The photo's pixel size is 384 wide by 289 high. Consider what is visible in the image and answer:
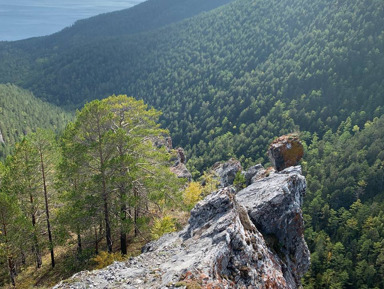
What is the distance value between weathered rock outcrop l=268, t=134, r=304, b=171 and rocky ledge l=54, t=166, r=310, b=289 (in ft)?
79.5

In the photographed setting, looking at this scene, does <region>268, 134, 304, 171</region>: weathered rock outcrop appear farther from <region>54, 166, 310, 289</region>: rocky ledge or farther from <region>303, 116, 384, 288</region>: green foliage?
<region>303, 116, 384, 288</region>: green foliage

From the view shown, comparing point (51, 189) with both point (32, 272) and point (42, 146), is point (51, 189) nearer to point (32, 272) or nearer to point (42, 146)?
point (42, 146)

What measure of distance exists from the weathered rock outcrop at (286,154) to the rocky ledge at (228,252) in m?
24.2

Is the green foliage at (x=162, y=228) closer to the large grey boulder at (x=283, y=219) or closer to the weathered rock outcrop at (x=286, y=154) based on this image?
the large grey boulder at (x=283, y=219)

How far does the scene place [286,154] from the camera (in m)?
47.0

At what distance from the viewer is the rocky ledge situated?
1345cm

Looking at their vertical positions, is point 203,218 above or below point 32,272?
above

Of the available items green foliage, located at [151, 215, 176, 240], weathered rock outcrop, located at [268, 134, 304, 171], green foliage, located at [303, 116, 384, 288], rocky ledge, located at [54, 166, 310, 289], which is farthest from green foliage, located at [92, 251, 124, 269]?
green foliage, located at [303, 116, 384, 288]

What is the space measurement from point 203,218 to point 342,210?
393ft

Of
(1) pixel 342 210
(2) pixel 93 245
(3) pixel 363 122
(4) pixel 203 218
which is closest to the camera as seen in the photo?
(4) pixel 203 218

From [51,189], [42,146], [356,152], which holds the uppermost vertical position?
[42,146]

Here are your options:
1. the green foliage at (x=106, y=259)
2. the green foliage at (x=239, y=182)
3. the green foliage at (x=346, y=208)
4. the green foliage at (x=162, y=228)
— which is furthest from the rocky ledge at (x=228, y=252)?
the green foliage at (x=346, y=208)

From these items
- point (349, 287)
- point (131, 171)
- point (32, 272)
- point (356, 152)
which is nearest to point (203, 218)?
point (131, 171)

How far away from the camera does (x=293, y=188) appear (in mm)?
22781
